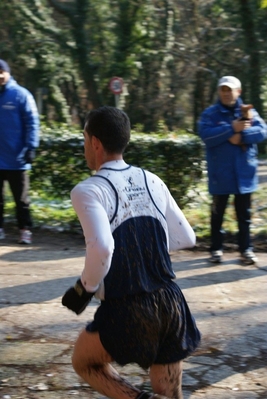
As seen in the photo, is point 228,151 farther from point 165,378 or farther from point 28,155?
point 165,378

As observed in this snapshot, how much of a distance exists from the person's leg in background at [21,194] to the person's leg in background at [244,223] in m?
2.35

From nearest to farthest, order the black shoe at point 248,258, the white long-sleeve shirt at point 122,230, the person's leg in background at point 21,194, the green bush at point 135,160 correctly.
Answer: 1. the white long-sleeve shirt at point 122,230
2. the black shoe at point 248,258
3. the person's leg in background at point 21,194
4. the green bush at point 135,160

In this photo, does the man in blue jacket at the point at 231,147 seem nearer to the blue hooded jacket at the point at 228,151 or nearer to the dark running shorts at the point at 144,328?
the blue hooded jacket at the point at 228,151

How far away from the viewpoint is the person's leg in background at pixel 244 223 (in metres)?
6.82

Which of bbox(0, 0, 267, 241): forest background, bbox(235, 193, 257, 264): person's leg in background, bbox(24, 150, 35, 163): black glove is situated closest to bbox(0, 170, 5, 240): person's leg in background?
bbox(24, 150, 35, 163): black glove

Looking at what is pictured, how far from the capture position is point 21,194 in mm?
7586

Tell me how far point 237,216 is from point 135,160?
2039 millimetres

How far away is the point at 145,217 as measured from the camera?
3.21m

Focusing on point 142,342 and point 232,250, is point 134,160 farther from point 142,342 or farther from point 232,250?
point 142,342

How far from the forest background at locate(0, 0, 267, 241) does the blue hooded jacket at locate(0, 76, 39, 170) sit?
697 cm

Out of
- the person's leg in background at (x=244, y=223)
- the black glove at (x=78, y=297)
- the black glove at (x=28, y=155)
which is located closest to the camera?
the black glove at (x=78, y=297)

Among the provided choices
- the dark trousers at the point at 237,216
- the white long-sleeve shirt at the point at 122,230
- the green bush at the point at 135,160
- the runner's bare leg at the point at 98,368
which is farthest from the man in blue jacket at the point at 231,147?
the runner's bare leg at the point at 98,368

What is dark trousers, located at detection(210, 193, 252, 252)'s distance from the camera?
6836 mm

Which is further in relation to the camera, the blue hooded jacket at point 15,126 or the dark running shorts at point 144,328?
the blue hooded jacket at point 15,126
